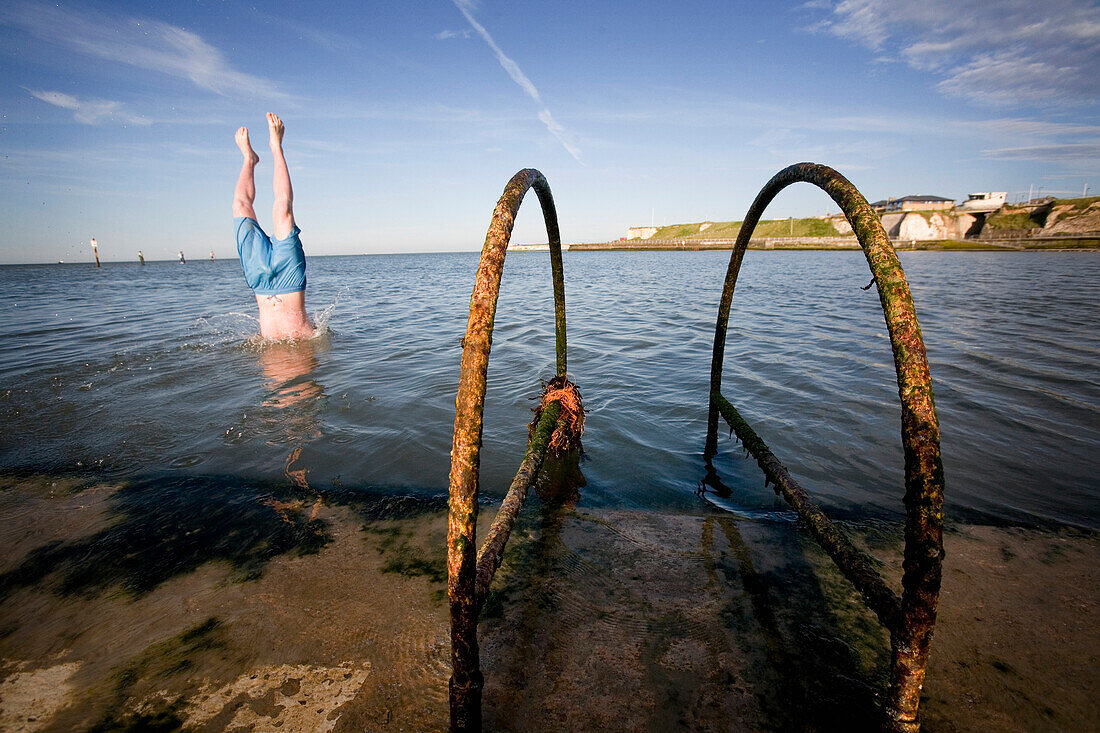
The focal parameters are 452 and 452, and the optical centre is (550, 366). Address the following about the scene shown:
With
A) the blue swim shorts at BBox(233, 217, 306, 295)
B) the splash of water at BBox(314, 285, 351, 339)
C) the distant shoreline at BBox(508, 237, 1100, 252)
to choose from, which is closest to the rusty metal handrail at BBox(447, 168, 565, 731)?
the blue swim shorts at BBox(233, 217, 306, 295)

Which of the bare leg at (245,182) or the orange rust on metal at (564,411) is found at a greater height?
→ the bare leg at (245,182)

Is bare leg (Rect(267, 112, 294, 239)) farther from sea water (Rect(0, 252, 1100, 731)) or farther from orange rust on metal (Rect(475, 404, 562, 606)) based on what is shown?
orange rust on metal (Rect(475, 404, 562, 606))

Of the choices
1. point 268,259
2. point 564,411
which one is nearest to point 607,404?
point 564,411

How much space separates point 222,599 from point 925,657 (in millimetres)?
2728

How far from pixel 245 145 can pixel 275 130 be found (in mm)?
503

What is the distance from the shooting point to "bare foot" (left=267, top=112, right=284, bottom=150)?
6.51 meters

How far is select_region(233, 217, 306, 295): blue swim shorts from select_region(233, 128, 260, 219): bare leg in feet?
0.52

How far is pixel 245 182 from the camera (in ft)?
21.9

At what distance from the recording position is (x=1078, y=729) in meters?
1.47

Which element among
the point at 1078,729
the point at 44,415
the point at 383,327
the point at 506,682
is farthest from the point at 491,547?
the point at 383,327

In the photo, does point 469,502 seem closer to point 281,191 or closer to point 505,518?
point 505,518

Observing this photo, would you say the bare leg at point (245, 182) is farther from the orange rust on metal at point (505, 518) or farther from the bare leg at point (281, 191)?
the orange rust on metal at point (505, 518)

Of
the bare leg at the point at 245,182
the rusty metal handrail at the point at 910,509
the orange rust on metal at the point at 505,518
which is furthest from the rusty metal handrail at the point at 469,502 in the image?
the bare leg at the point at 245,182

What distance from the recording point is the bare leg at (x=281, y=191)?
666 cm
